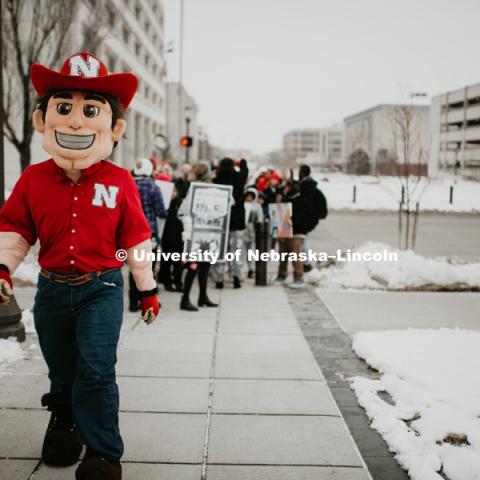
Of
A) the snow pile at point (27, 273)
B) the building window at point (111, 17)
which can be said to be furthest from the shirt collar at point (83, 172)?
the building window at point (111, 17)

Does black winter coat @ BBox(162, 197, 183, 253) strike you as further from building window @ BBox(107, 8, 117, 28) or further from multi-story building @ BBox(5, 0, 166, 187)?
building window @ BBox(107, 8, 117, 28)

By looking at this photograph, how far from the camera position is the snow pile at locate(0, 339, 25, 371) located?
526cm

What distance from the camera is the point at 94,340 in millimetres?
3107

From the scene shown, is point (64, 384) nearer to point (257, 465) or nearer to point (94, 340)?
point (94, 340)

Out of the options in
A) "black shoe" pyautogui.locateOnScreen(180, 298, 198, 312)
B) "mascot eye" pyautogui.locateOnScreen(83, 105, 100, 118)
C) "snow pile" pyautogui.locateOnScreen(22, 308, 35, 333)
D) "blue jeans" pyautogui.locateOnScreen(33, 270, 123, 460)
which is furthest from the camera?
"black shoe" pyautogui.locateOnScreen(180, 298, 198, 312)

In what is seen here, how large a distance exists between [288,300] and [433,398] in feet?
13.7

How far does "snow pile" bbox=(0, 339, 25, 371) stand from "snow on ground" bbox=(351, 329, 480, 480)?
9.33 ft

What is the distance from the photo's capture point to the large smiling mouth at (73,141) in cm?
322

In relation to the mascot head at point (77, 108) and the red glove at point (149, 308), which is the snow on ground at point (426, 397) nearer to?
the red glove at point (149, 308)

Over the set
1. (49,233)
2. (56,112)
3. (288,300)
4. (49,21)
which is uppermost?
(49,21)

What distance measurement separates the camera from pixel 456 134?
60000 millimetres

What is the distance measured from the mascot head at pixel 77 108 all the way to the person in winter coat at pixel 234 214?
539cm

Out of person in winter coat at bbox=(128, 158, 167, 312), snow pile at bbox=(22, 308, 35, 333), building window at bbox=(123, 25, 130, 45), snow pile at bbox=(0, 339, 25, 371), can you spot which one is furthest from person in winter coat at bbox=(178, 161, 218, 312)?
building window at bbox=(123, 25, 130, 45)

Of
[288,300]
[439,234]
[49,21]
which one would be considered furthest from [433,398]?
[49,21]
